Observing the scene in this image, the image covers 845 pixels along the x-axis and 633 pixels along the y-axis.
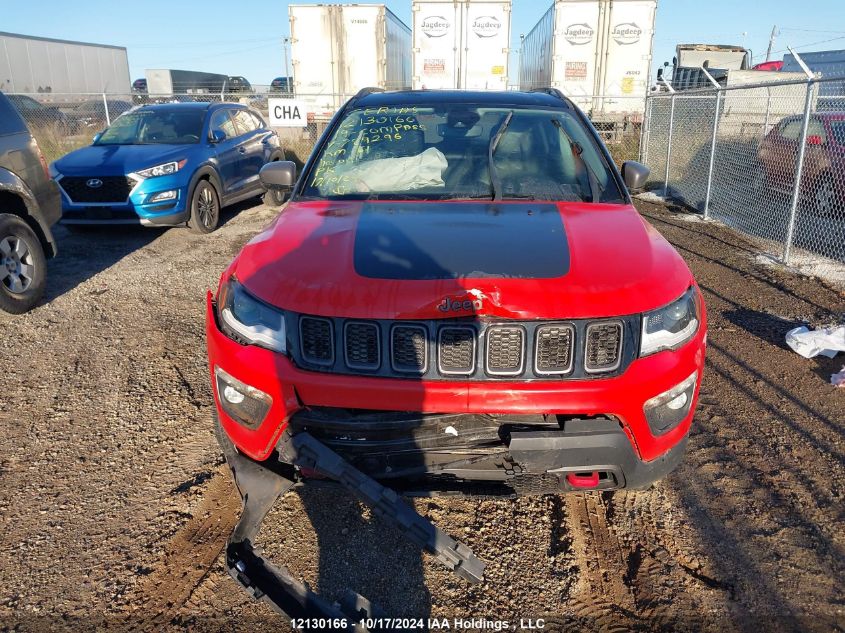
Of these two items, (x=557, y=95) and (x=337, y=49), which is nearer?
(x=557, y=95)

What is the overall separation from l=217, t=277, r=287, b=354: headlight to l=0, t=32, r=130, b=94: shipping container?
27.8 meters

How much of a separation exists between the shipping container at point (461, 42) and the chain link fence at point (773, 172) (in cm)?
574

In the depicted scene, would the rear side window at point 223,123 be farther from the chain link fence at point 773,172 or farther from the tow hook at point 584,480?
the tow hook at point 584,480

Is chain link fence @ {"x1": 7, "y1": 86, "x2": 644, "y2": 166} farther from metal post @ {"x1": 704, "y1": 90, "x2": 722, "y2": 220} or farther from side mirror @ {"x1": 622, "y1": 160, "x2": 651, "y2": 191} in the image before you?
side mirror @ {"x1": 622, "y1": 160, "x2": 651, "y2": 191}

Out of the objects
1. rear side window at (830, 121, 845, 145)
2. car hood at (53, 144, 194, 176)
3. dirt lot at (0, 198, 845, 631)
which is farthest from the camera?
car hood at (53, 144, 194, 176)

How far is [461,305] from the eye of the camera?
2.29 metres

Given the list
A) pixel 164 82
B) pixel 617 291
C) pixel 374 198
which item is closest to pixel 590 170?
pixel 374 198

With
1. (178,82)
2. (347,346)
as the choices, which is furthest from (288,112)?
(178,82)

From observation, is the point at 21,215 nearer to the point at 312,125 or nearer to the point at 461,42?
the point at 312,125

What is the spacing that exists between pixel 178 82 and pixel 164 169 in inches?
1482

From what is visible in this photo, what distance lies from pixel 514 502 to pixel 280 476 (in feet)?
4.01

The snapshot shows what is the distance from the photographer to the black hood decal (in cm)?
245

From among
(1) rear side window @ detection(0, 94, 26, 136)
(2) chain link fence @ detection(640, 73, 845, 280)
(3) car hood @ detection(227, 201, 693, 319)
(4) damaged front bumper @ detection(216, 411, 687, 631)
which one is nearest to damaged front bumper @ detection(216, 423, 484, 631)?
(4) damaged front bumper @ detection(216, 411, 687, 631)

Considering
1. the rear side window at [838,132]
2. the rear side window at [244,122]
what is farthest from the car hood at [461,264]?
the rear side window at [244,122]
